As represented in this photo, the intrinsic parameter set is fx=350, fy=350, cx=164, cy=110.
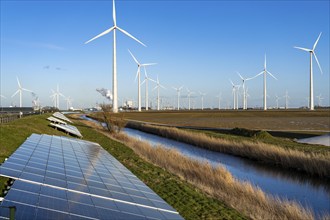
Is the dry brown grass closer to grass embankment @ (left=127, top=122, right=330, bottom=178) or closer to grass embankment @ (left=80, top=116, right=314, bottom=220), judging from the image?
grass embankment @ (left=80, top=116, right=314, bottom=220)

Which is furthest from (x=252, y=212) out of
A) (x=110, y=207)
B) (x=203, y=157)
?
(x=203, y=157)

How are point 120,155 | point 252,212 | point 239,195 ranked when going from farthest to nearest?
point 120,155 → point 239,195 → point 252,212

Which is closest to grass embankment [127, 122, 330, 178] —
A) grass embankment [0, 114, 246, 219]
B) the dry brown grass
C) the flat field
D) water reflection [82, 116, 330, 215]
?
water reflection [82, 116, 330, 215]

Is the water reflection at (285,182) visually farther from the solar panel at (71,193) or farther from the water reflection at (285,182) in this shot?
the solar panel at (71,193)

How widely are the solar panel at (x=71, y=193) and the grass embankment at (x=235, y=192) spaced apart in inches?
251

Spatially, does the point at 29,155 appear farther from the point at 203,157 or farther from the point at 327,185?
the point at 203,157

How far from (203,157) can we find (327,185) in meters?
15.3

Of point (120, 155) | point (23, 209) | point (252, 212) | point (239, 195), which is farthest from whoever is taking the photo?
point (120, 155)

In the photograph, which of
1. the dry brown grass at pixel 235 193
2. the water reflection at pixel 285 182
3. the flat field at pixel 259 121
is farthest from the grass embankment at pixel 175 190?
the flat field at pixel 259 121

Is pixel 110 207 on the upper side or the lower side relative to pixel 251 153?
upper

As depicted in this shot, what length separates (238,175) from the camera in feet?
99.7

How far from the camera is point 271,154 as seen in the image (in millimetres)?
36562

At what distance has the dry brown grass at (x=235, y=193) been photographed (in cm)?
1739

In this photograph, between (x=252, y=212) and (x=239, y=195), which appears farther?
(x=239, y=195)
